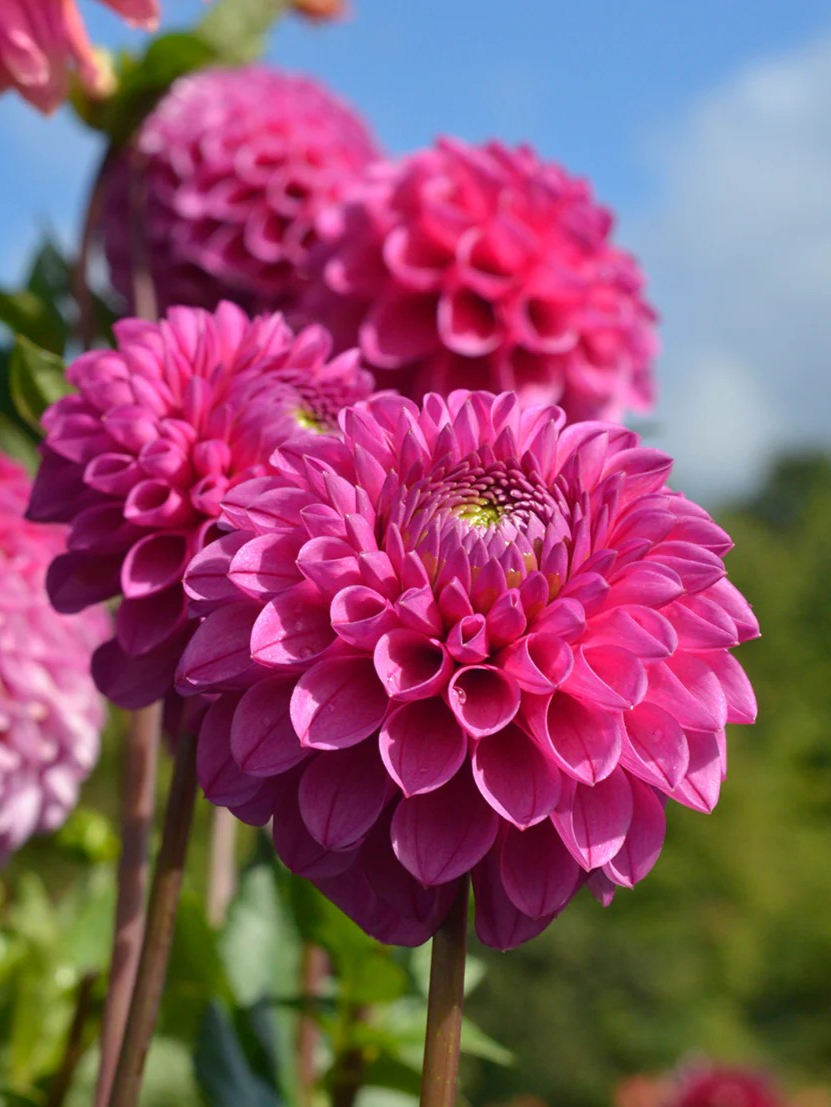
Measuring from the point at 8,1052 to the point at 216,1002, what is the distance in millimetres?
298

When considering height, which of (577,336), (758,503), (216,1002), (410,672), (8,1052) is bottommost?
(8,1052)

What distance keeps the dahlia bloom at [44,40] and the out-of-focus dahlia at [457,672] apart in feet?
1.18

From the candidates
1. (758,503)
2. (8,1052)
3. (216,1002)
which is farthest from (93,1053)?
(758,503)

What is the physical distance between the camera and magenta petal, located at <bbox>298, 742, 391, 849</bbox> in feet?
1.20

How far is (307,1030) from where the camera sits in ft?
2.49

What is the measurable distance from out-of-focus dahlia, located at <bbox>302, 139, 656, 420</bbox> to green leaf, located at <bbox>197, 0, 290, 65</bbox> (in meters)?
0.13

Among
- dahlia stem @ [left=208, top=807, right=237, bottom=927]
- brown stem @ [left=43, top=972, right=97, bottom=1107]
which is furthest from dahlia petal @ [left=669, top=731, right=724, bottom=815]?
dahlia stem @ [left=208, top=807, right=237, bottom=927]

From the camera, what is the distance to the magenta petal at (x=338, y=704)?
0.36m

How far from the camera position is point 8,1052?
2.89 feet

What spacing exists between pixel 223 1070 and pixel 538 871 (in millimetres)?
320

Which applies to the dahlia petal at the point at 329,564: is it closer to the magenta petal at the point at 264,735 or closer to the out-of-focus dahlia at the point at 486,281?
the magenta petal at the point at 264,735

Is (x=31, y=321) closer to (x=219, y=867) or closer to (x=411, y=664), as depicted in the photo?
(x=219, y=867)

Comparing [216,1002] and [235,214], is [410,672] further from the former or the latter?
[235,214]

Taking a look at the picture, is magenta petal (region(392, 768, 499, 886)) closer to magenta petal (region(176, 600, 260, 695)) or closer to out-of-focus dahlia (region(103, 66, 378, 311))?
magenta petal (region(176, 600, 260, 695))
